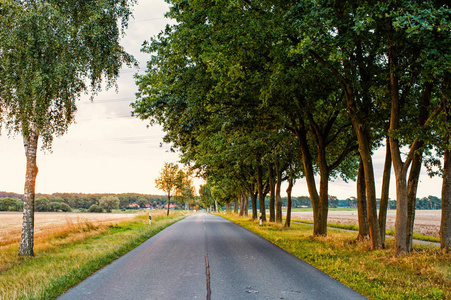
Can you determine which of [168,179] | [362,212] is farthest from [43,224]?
[362,212]

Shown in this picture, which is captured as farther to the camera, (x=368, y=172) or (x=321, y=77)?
(x=321, y=77)

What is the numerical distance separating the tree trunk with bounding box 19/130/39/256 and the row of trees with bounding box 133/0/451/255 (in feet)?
12.4

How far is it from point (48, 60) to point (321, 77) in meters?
9.43

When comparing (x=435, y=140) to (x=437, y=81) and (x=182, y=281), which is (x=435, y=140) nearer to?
(x=437, y=81)

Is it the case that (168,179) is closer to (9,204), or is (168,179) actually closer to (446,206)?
(446,206)

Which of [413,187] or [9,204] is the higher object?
[413,187]

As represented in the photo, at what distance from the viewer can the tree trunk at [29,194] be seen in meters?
9.62

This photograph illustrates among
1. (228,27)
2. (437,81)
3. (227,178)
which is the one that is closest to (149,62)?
(228,27)

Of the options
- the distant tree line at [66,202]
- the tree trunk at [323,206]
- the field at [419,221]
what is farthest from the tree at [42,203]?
the tree trunk at [323,206]

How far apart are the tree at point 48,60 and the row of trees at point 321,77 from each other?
175 centimetres

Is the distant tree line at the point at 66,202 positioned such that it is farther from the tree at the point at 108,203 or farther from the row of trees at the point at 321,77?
the row of trees at the point at 321,77

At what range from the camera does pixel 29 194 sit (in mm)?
9820

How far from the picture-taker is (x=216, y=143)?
21844mm

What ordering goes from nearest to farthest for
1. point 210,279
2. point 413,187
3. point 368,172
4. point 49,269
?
1. point 210,279
2. point 49,269
3. point 413,187
4. point 368,172
